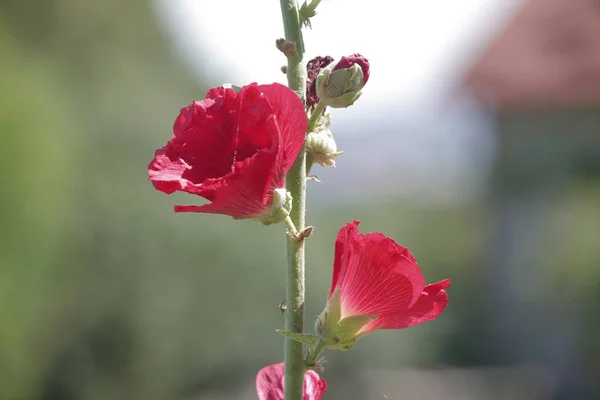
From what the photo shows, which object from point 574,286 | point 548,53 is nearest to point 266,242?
point 574,286

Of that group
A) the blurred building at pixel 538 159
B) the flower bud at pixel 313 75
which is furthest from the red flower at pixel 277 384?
the blurred building at pixel 538 159

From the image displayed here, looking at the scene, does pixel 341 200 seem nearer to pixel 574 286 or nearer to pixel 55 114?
pixel 574 286

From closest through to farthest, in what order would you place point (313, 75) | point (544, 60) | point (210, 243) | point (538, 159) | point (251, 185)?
point (251, 185)
point (313, 75)
point (210, 243)
point (538, 159)
point (544, 60)

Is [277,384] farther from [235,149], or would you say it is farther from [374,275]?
[235,149]

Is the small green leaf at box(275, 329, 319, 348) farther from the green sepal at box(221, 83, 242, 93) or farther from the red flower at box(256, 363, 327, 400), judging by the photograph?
the green sepal at box(221, 83, 242, 93)

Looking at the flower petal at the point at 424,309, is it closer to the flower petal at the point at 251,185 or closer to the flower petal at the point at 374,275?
the flower petal at the point at 374,275

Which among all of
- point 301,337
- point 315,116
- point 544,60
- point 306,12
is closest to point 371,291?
point 301,337

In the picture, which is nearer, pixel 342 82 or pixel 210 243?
pixel 342 82
